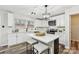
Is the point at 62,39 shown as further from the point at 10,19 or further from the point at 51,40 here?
the point at 10,19

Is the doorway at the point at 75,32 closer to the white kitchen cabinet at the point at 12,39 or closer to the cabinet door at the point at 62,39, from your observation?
the cabinet door at the point at 62,39

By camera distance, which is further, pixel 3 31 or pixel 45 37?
pixel 45 37

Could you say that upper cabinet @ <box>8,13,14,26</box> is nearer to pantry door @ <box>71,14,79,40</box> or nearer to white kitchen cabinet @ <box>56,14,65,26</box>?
white kitchen cabinet @ <box>56,14,65,26</box>

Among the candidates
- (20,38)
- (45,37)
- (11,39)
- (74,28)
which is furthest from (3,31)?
(74,28)

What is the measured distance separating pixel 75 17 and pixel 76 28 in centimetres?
22

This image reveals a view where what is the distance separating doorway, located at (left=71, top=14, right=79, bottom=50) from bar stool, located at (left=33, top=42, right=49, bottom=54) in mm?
511

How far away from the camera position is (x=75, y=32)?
1637 millimetres

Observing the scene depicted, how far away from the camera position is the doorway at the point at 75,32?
1.56 metres

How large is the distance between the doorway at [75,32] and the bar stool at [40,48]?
0.51m

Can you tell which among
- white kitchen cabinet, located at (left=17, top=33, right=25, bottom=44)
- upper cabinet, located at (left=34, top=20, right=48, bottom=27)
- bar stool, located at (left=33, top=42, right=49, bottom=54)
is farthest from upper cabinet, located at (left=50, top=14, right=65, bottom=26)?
white kitchen cabinet, located at (left=17, top=33, right=25, bottom=44)

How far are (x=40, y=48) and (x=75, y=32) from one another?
0.77 metres

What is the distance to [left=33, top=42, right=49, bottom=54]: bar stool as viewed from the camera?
155 cm
